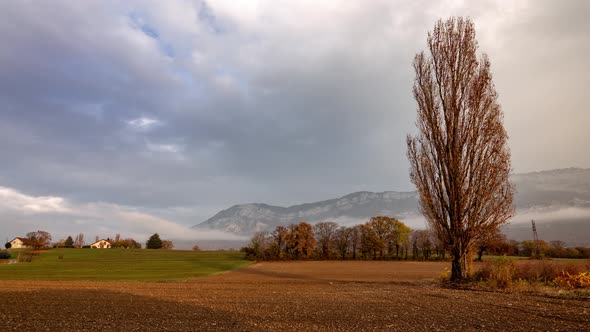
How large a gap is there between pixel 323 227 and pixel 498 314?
2561 inches

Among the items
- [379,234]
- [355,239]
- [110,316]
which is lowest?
[110,316]

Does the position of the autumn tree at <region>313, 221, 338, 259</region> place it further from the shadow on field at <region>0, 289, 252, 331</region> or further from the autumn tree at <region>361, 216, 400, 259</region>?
the shadow on field at <region>0, 289, 252, 331</region>

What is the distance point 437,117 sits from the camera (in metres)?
23.3

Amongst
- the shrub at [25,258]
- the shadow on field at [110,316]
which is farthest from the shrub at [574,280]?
the shrub at [25,258]

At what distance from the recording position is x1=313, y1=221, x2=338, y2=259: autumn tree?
238 ft

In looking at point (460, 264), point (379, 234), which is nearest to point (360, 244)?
point (379, 234)

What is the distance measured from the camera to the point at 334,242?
73.1 meters

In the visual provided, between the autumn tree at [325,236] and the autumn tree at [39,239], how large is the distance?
6462 centimetres

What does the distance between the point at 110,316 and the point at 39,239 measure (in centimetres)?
9635

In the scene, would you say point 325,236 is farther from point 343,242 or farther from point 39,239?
point 39,239

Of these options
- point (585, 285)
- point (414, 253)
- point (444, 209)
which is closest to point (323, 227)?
point (414, 253)

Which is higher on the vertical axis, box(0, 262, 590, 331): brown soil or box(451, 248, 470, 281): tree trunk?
box(451, 248, 470, 281): tree trunk

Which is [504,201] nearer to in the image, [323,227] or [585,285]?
[585,285]

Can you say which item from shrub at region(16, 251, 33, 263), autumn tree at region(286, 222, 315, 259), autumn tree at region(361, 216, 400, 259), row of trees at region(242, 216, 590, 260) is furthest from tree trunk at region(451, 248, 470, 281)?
shrub at region(16, 251, 33, 263)
